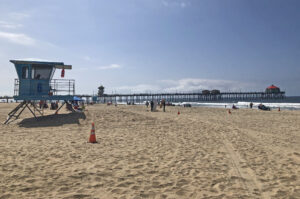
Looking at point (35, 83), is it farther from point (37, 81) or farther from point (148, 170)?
point (148, 170)

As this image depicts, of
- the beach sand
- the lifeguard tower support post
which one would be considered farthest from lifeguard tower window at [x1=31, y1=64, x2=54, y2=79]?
the beach sand

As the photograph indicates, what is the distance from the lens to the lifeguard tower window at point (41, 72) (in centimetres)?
1639

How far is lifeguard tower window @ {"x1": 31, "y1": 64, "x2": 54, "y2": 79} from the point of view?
1639 cm

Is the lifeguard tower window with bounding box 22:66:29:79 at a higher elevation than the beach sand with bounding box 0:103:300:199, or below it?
higher

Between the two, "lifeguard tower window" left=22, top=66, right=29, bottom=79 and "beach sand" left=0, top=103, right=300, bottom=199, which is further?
"lifeguard tower window" left=22, top=66, right=29, bottom=79

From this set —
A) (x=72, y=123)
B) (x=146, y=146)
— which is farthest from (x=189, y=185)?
(x=72, y=123)

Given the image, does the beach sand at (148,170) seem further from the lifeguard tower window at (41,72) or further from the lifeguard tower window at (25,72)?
the lifeguard tower window at (41,72)

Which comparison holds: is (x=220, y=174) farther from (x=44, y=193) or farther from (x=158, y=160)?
(x=44, y=193)

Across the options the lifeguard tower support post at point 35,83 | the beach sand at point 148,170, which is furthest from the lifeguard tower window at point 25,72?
the beach sand at point 148,170

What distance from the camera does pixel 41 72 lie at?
656 inches

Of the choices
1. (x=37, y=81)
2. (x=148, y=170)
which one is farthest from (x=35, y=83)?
(x=148, y=170)

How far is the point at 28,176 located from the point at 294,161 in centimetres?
701

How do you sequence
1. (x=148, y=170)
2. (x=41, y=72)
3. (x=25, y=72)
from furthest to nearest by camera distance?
1. (x=41, y=72)
2. (x=25, y=72)
3. (x=148, y=170)

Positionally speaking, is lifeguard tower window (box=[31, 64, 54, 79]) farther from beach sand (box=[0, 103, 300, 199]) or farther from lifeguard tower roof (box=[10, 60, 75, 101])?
beach sand (box=[0, 103, 300, 199])
